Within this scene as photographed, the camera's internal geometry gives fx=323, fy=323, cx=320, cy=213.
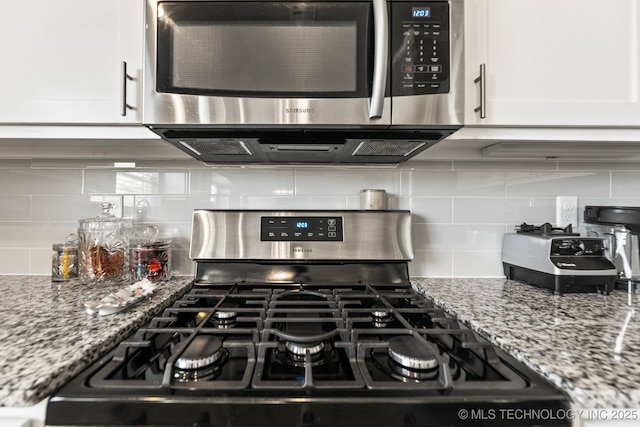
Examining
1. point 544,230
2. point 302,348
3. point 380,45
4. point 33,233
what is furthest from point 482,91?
point 33,233

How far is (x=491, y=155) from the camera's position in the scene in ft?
3.57

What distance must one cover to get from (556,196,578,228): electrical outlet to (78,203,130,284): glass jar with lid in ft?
4.94

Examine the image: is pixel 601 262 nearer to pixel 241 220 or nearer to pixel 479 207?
pixel 479 207

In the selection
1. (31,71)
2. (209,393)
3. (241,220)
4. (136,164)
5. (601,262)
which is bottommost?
(209,393)

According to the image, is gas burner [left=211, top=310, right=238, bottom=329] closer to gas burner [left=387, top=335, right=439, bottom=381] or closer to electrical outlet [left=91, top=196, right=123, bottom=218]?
gas burner [left=387, top=335, right=439, bottom=381]

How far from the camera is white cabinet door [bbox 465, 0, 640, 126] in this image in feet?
2.81

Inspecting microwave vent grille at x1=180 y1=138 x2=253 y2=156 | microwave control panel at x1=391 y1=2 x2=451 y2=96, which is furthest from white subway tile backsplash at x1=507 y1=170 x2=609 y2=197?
microwave vent grille at x1=180 y1=138 x2=253 y2=156

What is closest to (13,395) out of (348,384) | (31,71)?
(348,384)

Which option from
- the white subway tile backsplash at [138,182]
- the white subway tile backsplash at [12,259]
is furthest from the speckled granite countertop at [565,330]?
the white subway tile backsplash at [12,259]

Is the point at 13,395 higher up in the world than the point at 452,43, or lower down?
lower down

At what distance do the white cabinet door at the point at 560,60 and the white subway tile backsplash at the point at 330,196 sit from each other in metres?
0.34

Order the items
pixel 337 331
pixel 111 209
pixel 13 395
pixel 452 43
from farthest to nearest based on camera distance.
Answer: pixel 111 209 < pixel 452 43 < pixel 337 331 < pixel 13 395

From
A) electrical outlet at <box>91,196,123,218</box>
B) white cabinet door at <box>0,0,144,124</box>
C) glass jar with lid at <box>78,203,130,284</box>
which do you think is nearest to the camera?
white cabinet door at <box>0,0,144,124</box>

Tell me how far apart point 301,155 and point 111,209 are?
71cm
